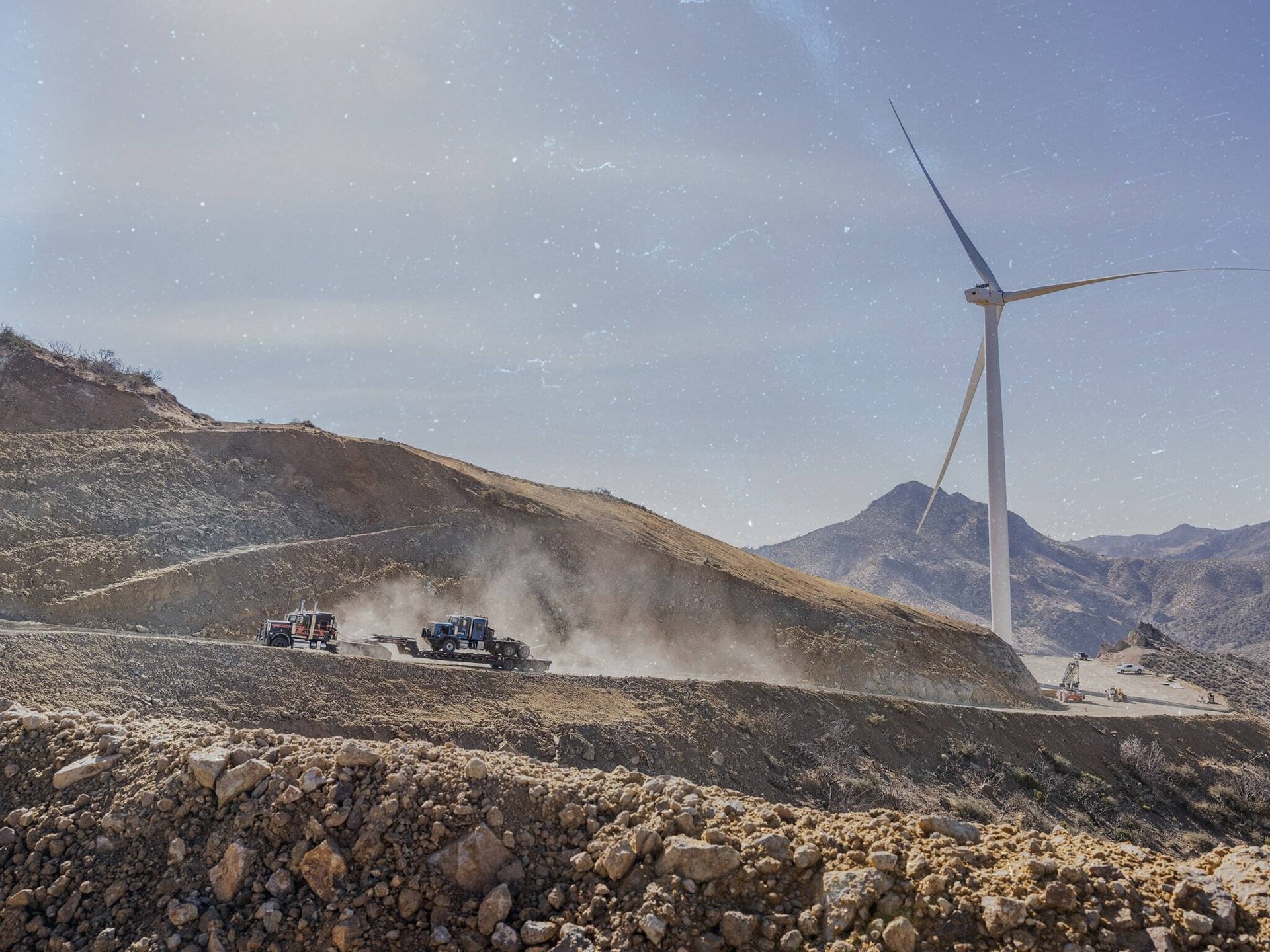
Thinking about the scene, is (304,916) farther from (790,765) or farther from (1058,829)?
(790,765)

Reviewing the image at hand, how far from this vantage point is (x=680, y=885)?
7.62 m

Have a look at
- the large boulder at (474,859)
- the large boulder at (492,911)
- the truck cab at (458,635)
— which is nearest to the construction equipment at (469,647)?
the truck cab at (458,635)

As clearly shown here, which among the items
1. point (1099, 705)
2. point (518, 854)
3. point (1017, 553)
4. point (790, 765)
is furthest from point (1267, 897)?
point (1017, 553)

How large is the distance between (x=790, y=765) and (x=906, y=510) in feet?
543

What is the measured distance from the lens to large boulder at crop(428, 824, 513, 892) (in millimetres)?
8328

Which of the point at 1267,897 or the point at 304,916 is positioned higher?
the point at 1267,897

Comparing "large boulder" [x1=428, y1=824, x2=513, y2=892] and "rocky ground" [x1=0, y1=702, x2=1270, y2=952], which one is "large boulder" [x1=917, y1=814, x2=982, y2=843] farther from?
"large boulder" [x1=428, y1=824, x2=513, y2=892]

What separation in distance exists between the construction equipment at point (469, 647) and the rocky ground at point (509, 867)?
1733cm

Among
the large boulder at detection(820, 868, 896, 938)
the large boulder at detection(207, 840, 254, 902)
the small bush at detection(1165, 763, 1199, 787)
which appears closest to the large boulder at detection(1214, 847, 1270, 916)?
the large boulder at detection(820, 868, 896, 938)

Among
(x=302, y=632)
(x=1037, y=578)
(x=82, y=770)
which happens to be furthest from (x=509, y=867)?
(x=1037, y=578)

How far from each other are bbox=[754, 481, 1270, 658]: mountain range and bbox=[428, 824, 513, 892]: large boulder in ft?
426

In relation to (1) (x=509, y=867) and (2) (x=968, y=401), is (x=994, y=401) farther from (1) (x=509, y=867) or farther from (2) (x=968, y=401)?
(1) (x=509, y=867)

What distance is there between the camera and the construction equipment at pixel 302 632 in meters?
25.2

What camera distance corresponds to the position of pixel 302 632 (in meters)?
25.5
